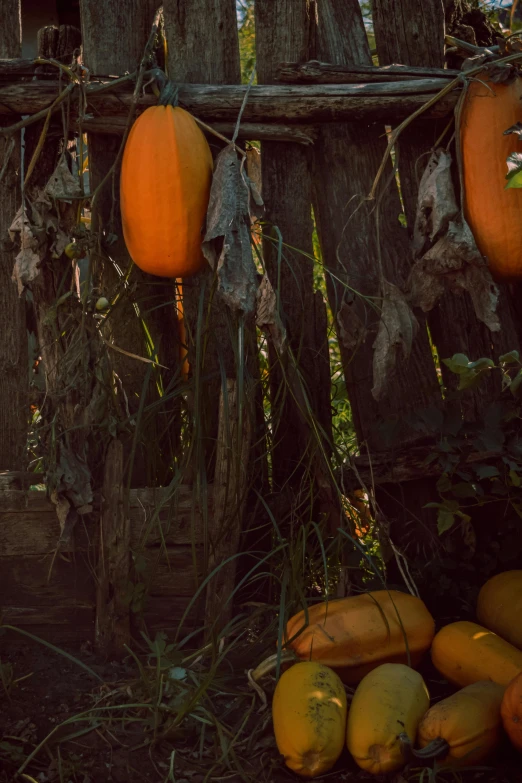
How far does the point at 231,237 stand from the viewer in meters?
2.46

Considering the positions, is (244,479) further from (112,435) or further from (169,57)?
(169,57)

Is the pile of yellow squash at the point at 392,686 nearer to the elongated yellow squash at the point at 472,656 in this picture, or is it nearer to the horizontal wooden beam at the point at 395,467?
the elongated yellow squash at the point at 472,656

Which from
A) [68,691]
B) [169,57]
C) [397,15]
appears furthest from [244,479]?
[397,15]

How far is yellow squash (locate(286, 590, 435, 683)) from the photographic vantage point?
2.38m

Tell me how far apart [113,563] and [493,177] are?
171cm

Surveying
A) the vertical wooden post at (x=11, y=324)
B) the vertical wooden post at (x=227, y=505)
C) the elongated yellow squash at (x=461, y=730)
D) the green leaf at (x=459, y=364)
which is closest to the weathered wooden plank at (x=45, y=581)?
the vertical wooden post at (x=11, y=324)

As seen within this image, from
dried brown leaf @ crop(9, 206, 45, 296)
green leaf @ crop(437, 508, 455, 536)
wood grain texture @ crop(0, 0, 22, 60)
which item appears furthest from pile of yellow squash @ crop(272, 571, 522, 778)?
wood grain texture @ crop(0, 0, 22, 60)

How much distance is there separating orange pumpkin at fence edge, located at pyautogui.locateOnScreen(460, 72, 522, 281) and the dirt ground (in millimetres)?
1322

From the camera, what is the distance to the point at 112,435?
2.73 meters

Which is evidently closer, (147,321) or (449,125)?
(449,125)

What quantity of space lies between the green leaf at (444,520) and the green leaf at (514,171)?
3.26ft

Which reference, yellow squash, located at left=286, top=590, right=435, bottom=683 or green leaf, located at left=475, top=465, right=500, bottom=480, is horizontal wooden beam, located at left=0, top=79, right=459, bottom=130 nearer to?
green leaf, located at left=475, top=465, right=500, bottom=480

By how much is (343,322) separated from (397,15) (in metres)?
1.09

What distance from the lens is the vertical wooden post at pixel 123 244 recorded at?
108 inches
